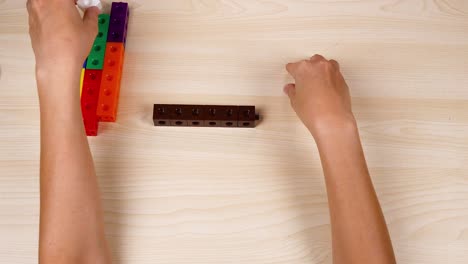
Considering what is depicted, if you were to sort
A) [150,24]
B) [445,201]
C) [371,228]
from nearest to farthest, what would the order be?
[371,228] < [445,201] < [150,24]

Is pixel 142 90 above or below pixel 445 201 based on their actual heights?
above

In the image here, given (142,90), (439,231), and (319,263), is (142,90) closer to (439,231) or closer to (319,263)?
(319,263)

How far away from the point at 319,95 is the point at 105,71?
15.1 inches

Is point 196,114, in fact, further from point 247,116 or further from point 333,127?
point 333,127

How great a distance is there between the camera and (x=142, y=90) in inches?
37.0

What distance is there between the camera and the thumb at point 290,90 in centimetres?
93

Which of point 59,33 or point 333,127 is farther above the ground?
point 59,33

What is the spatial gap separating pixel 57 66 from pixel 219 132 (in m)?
0.29

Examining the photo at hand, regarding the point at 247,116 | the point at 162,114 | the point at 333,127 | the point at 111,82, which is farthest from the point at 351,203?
the point at 111,82

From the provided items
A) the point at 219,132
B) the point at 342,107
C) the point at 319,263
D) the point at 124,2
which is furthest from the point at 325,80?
the point at 124,2

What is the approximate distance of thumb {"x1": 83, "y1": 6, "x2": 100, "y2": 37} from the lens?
0.90 m

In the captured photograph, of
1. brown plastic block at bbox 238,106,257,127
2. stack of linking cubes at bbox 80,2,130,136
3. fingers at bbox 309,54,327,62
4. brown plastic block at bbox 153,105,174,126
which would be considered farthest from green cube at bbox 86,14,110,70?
fingers at bbox 309,54,327,62

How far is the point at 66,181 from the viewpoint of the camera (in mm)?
765

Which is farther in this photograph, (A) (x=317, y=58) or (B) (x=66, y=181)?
(A) (x=317, y=58)
